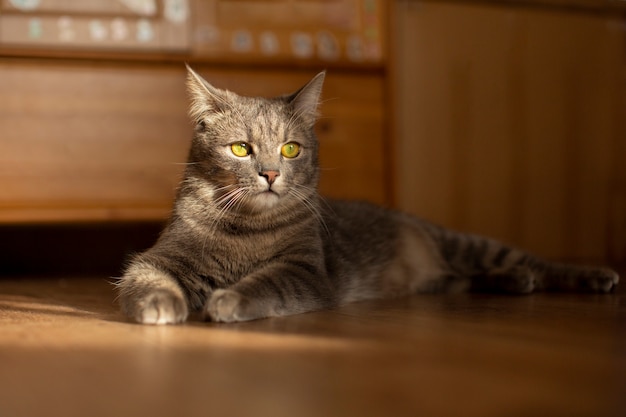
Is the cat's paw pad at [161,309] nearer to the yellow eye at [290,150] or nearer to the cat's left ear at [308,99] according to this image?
the yellow eye at [290,150]

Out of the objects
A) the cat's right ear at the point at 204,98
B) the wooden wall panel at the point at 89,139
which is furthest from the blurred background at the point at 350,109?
the cat's right ear at the point at 204,98

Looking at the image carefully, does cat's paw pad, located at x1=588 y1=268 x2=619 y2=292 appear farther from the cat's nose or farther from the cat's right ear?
the cat's right ear

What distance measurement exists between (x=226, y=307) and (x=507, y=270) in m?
0.96

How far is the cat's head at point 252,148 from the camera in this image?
5.50ft

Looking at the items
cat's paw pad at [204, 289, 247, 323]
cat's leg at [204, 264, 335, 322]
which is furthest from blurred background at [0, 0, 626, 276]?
cat's paw pad at [204, 289, 247, 323]

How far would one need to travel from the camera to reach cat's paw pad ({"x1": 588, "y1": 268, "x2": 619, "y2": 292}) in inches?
78.4

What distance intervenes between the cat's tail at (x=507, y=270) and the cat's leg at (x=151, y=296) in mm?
965

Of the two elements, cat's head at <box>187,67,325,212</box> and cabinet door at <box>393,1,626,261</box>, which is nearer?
cat's head at <box>187,67,325,212</box>

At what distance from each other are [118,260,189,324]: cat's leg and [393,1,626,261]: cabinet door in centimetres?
159

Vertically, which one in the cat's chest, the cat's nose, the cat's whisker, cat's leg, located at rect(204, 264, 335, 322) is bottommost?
cat's leg, located at rect(204, 264, 335, 322)

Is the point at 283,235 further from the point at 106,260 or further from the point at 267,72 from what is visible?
the point at 106,260

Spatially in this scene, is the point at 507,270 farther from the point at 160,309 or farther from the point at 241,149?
the point at 160,309

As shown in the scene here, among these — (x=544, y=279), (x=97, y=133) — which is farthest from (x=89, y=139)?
(x=544, y=279)

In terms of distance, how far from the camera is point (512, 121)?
11.1 ft
